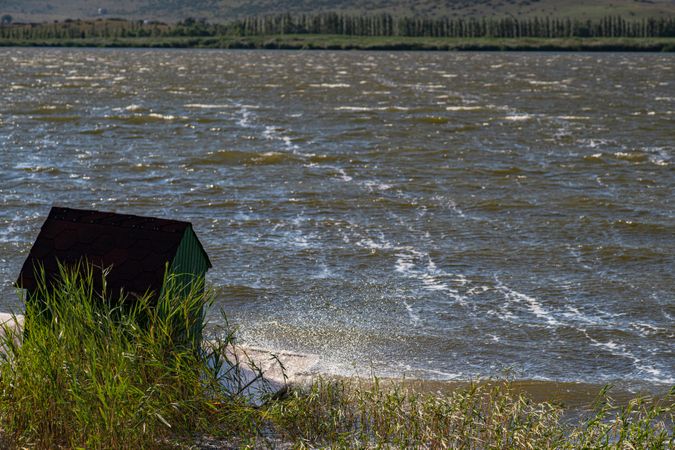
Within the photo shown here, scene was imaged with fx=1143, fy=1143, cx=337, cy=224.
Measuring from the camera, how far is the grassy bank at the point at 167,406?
691cm

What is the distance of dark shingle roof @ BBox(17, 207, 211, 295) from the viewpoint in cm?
799

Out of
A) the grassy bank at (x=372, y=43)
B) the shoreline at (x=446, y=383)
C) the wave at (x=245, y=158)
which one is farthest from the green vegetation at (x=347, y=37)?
the shoreline at (x=446, y=383)

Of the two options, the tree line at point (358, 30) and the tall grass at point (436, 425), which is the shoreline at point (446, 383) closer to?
the tall grass at point (436, 425)

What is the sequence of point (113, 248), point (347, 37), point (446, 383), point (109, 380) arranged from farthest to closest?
point (347, 37) → point (446, 383) → point (113, 248) → point (109, 380)

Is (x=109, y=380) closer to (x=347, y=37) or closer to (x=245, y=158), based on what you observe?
(x=245, y=158)

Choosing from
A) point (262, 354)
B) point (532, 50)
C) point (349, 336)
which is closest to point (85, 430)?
point (262, 354)

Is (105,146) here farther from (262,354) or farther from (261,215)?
(262,354)

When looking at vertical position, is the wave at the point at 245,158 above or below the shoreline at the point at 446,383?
above

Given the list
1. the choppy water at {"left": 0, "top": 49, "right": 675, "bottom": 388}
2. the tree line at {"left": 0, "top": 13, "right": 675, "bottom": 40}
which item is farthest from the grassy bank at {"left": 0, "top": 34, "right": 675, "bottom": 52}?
the choppy water at {"left": 0, "top": 49, "right": 675, "bottom": 388}

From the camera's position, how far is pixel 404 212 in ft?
58.8

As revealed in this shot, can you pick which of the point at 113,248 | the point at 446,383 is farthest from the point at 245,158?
the point at 113,248

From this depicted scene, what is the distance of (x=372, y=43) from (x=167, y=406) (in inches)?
4478

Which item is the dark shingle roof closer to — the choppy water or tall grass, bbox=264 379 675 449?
tall grass, bbox=264 379 675 449

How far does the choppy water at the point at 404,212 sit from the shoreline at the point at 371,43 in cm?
7463
